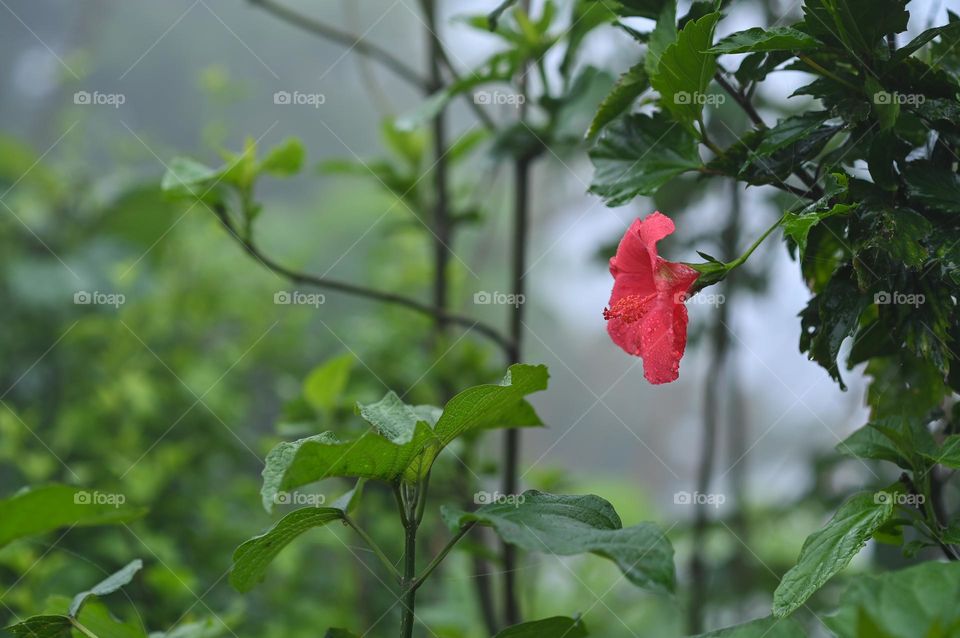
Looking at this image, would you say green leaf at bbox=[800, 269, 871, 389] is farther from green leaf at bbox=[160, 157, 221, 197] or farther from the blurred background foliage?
green leaf at bbox=[160, 157, 221, 197]

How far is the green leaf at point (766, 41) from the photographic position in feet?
1.64

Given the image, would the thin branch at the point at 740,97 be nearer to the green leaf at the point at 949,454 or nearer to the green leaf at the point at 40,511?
the green leaf at the point at 949,454

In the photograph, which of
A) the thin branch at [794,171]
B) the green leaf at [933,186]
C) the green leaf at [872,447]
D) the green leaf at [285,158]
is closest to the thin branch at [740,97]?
the thin branch at [794,171]

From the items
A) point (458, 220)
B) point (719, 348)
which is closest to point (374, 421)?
point (458, 220)

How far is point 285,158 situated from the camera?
0.88 metres

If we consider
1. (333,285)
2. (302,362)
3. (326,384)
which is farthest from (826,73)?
(302,362)

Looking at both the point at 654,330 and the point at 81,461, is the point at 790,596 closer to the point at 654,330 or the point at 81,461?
the point at 654,330

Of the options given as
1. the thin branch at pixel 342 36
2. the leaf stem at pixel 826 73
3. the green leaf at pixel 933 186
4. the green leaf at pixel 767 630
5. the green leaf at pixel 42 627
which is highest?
the thin branch at pixel 342 36

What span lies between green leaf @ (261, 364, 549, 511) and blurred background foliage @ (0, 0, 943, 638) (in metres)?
0.26

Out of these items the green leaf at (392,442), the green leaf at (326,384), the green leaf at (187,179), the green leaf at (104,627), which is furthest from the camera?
the green leaf at (326,384)

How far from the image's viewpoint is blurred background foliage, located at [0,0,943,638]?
1220mm

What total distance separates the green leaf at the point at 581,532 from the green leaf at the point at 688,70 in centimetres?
27

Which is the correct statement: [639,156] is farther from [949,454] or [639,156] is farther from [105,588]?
[105,588]

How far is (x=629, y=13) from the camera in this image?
0.65m
